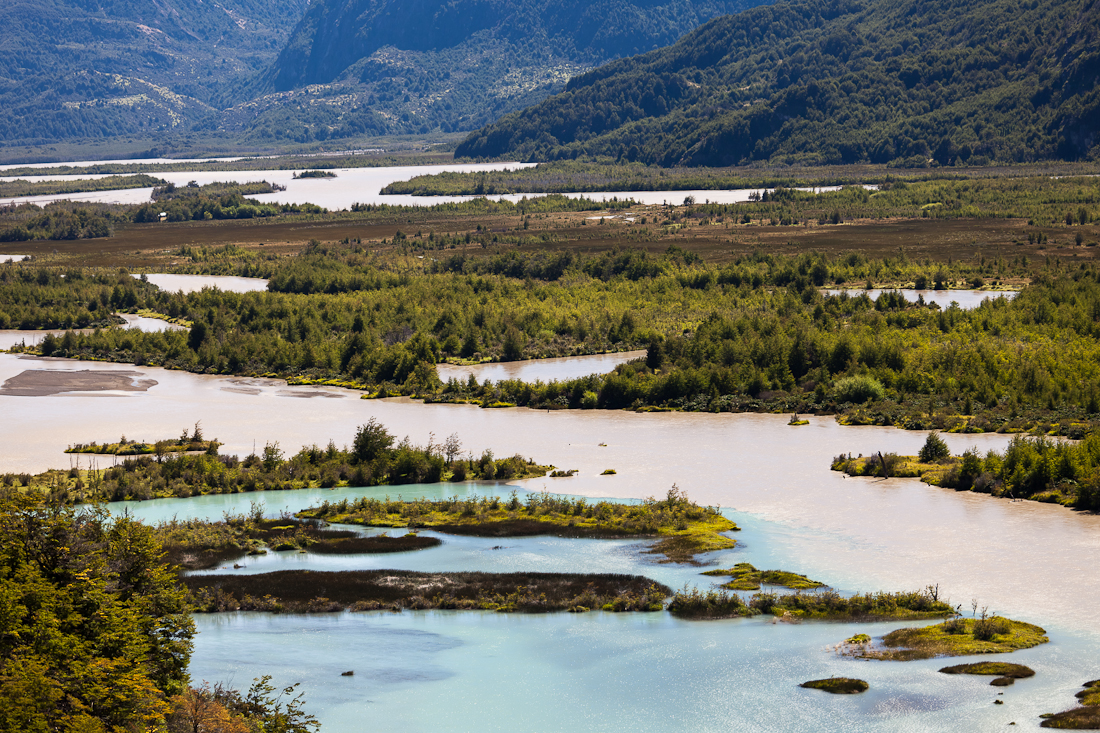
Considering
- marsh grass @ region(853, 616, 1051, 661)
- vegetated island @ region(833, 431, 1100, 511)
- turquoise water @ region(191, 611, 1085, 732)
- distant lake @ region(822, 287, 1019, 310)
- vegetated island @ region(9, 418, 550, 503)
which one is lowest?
turquoise water @ region(191, 611, 1085, 732)

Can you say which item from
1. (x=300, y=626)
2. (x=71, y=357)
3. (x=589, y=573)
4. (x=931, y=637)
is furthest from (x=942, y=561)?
(x=71, y=357)

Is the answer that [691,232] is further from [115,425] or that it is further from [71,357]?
[115,425]

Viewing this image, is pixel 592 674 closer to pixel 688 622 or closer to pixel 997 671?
pixel 688 622

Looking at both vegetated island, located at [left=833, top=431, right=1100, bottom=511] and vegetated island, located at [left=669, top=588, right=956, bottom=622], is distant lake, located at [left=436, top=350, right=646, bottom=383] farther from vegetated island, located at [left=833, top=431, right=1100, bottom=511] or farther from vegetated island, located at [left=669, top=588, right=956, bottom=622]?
vegetated island, located at [left=669, top=588, right=956, bottom=622]

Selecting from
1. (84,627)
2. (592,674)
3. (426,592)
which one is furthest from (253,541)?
(84,627)

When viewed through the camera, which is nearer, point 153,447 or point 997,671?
point 997,671

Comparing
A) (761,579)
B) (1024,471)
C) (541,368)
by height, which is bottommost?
(761,579)

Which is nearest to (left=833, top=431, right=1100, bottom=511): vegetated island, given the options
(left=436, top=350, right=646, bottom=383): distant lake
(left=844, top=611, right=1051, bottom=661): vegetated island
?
(left=844, top=611, right=1051, bottom=661): vegetated island
